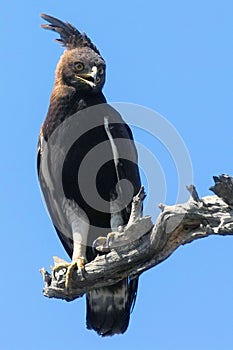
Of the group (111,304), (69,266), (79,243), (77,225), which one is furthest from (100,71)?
(111,304)

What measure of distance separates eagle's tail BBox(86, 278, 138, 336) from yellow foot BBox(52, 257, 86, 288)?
56 cm

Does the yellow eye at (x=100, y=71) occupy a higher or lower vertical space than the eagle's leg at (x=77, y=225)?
higher

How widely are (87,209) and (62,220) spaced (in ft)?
0.94

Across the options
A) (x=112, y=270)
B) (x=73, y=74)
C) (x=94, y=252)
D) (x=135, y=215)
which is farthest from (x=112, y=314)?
(x=73, y=74)

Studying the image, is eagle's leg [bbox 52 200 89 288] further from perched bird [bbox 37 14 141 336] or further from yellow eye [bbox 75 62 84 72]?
yellow eye [bbox 75 62 84 72]

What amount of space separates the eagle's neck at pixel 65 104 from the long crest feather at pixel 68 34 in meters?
0.60

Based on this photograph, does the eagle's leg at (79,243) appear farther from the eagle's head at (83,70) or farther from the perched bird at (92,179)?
the eagle's head at (83,70)

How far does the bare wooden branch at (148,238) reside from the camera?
6.33 m

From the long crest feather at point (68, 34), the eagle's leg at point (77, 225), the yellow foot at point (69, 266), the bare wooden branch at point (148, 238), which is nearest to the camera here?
the bare wooden branch at point (148, 238)

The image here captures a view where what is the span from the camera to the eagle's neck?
8.28m

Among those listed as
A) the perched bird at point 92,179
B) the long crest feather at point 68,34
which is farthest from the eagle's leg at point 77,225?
the long crest feather at point 68,34

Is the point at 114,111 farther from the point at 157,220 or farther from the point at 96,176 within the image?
the point at 157,220

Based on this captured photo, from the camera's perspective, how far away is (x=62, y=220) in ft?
27.3

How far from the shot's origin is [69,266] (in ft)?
24.5
